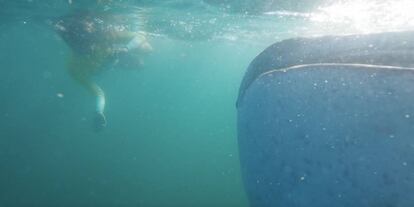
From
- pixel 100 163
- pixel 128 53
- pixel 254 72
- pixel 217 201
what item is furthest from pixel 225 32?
pixel 254 72

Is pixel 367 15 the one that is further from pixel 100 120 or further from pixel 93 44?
pixel 93 44

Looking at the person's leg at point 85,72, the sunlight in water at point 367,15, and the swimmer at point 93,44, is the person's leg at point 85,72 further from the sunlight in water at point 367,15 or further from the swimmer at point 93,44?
the sunlight in water at point 367,15

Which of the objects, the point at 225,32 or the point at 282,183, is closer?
the point at 282,183

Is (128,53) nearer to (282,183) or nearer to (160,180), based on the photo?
(160,180)

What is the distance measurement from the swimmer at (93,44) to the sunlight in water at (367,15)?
419 inches

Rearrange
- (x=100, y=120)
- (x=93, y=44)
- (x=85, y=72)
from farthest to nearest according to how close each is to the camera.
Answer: (x=93, y=44) < (x=85, y=72) < (x=100, y=120)

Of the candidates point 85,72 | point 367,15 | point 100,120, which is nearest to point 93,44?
point 85,72

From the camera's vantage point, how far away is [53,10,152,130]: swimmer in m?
16.9

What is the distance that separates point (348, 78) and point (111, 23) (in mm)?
20249

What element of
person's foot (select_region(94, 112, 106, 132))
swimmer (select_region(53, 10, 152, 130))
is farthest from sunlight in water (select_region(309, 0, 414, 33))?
person's foot (select_region(94, 112, 106, 132))

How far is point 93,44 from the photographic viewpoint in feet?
60.4

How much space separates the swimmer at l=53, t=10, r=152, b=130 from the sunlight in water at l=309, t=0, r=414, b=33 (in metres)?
10.6

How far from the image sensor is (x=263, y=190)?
2221mm

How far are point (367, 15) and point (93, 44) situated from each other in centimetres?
1462
